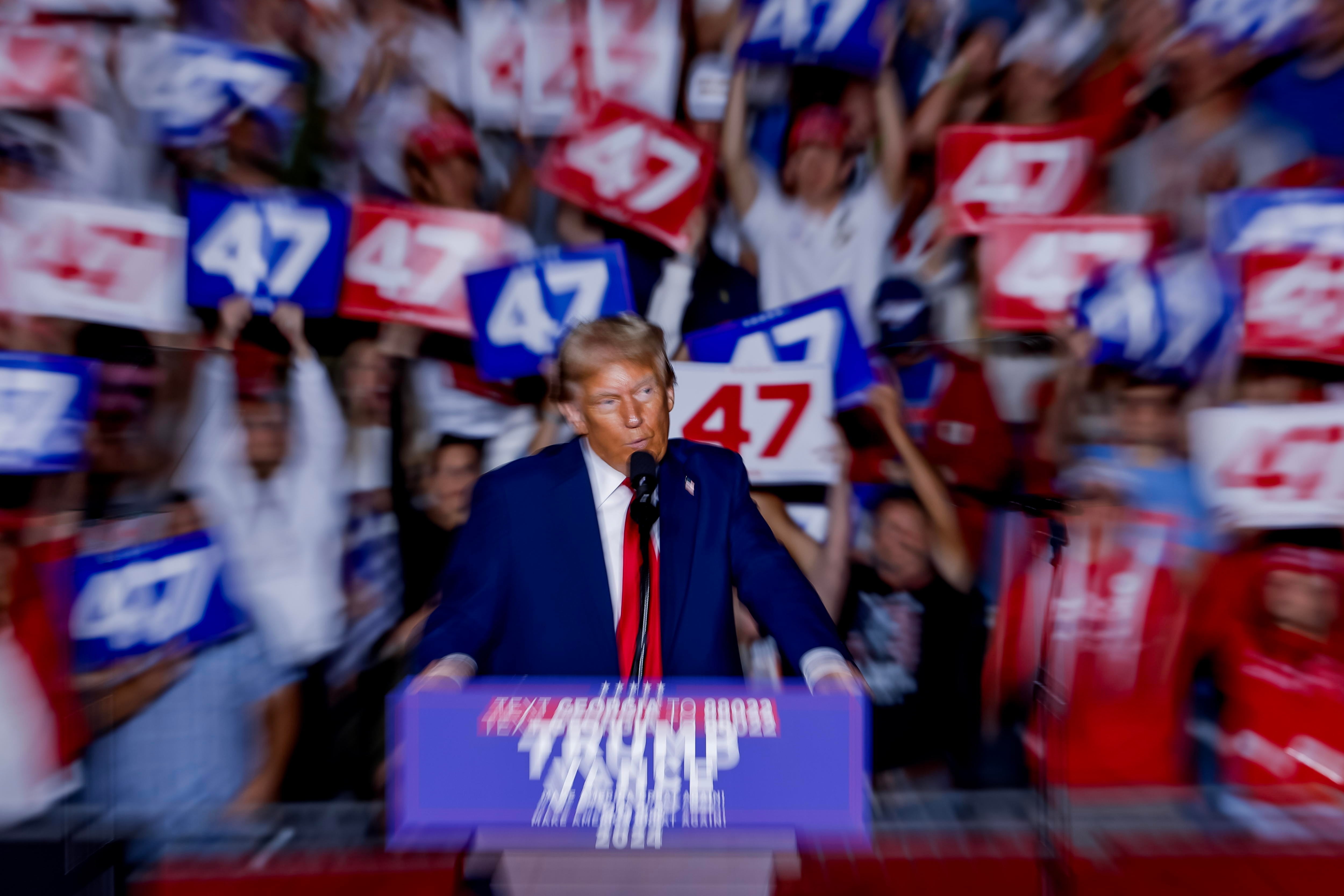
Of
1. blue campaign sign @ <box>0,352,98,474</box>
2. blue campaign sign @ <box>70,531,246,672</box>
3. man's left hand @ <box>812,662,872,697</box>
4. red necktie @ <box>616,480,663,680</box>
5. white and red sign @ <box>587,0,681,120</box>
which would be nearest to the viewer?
man's left hand @ <box>812,662,872,697</box>

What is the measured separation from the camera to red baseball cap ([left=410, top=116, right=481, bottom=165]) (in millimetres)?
2896

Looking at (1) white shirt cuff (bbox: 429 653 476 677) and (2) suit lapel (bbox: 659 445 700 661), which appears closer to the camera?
(1) white shirt cuff (bbox: 429 653 476 677)

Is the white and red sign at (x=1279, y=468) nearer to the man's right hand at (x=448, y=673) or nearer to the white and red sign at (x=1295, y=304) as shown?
the white and red sign at (x=1295, y=304)

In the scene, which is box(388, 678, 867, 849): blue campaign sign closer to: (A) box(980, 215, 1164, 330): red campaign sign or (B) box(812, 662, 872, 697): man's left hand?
(B) box(812, 662, 872, 697): man's left hand

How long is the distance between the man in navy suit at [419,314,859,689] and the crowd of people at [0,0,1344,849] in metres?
1.43

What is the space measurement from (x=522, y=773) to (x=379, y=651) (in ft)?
6.66

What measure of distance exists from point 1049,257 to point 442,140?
6.56 feet

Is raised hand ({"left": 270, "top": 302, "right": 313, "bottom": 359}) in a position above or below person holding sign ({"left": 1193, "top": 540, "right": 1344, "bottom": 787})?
above

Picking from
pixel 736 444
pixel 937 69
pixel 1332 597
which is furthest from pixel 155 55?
pixel 1332 597

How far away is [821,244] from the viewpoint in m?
3.00

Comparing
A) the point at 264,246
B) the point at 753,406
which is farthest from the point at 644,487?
the point at 264,246

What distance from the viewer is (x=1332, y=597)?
109 inches

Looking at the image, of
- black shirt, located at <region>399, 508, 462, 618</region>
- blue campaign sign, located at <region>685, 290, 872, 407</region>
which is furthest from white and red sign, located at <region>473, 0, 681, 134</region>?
black shirt, located at <region>399, 508, 462, 618</region>

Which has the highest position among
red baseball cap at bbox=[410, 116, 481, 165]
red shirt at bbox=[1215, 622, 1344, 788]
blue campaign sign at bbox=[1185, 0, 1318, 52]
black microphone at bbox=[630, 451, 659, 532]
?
blue campaign sign at bbox=[1185, 0, 1318, 52]
